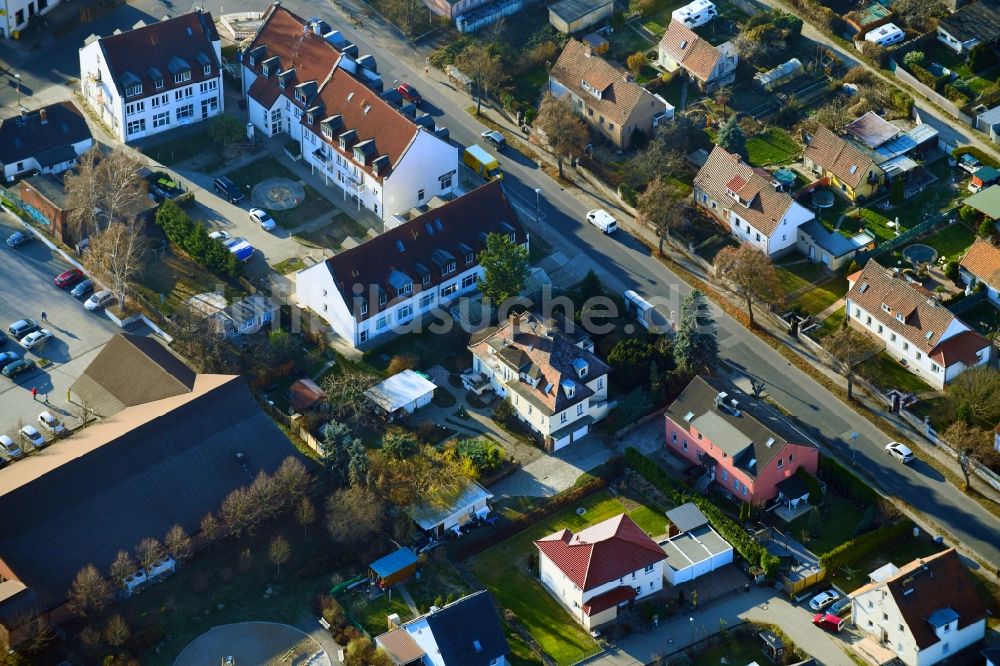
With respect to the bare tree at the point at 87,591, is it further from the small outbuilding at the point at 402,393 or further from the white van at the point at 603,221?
Answer: the white van at the point at 603,221

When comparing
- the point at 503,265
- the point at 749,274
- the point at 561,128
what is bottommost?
the point at 749,274

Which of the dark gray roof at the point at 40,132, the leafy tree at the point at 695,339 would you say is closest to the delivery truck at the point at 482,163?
the leafy tree at the point at 695,339

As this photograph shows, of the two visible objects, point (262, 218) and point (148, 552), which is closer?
point (148, 552)

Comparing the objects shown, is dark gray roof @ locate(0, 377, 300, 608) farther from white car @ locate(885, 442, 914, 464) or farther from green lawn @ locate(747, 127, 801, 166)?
green lawn @ locate(747, 127, 801, 166)

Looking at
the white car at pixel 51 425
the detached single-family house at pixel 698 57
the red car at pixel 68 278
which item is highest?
the detached single-family house at pixel 698 57

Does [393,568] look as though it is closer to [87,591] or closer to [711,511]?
[87,591]

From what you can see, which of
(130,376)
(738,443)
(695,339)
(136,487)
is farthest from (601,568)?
(130,376)
